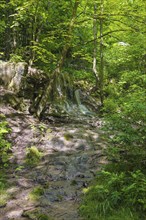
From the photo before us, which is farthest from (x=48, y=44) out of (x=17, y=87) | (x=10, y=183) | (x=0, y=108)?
(x=10, y=183)

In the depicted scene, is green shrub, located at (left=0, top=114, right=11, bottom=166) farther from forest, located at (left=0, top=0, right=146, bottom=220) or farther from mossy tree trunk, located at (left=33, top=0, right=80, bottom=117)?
mossy tree trunk, located at (left=33, top=0, right=80, bottom=117)

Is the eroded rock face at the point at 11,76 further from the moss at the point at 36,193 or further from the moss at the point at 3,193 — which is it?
the moss at the point at 36,193

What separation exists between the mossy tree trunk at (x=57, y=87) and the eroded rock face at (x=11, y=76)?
107 cm

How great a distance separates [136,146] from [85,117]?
6091mm

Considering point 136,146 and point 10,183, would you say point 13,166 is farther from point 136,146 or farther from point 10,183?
point 136,146

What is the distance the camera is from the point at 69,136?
8320 millimetres

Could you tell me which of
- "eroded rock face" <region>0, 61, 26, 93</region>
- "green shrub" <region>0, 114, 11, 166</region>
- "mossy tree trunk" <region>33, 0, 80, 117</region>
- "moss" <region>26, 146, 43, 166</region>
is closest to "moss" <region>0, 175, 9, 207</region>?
"green shrub" <region>0, 114, 11, 166</region>

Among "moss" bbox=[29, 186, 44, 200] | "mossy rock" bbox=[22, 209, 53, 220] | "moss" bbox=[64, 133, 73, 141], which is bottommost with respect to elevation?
"moss" bbox=[64, 133, 73, 141]

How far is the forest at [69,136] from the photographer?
14.5 feet

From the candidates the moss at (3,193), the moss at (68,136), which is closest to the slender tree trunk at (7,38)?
the moss at (68,136)

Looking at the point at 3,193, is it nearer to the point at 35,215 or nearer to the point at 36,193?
the point at 36,193

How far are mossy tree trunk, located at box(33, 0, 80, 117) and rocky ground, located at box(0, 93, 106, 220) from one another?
0.71m

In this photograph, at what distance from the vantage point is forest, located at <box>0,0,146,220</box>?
4422 millimetres

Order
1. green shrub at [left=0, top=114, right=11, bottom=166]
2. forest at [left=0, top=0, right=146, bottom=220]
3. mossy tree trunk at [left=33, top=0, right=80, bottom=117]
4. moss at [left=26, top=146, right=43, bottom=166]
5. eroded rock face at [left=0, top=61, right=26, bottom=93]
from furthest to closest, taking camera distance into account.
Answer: eroded rock face at [left=0, top=61, right=26, bottom=93] < mossy tree trunk at [left=33, top=0, right=80, bottom=117] < moss at [left=26, top=146, right=43, bottom=166] < green shrub at [left=0, top=114, right=11, bottom=166] < forest at [left=0, top=0, right=146, bottom=220]
